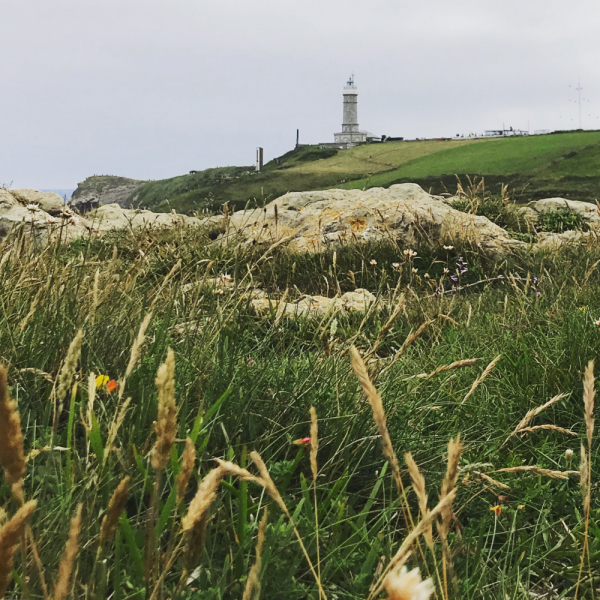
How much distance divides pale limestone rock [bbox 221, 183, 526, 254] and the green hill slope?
14675 mm

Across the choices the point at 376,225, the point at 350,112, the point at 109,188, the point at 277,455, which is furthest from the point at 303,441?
the point at 350,112

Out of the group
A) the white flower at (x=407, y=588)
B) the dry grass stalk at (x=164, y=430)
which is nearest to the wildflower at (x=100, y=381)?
the dry grass stalk at (x=164, y=430)

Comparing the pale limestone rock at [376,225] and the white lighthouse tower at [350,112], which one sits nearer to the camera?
the pale limestone rock at [376,225]

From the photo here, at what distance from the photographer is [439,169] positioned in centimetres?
4088

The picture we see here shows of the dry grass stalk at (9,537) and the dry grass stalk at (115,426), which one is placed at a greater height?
the dry grass stalk at (9,537)

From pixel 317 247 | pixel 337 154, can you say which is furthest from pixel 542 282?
pixel 337 154

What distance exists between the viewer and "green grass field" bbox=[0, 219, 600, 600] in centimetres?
133

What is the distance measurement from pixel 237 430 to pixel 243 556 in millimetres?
634

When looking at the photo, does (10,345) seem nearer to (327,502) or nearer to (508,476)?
(327,502)

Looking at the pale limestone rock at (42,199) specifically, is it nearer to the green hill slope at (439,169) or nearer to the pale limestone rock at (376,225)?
the pale limestone rock at (376,225)

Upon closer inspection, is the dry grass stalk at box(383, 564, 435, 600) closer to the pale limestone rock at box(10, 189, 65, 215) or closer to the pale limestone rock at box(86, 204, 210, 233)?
the pale limestone rock at box(86, 204, 210, 233)

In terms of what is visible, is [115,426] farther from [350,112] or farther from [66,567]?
[350,112]

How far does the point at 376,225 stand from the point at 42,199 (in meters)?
6.25

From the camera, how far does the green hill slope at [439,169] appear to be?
106ft
